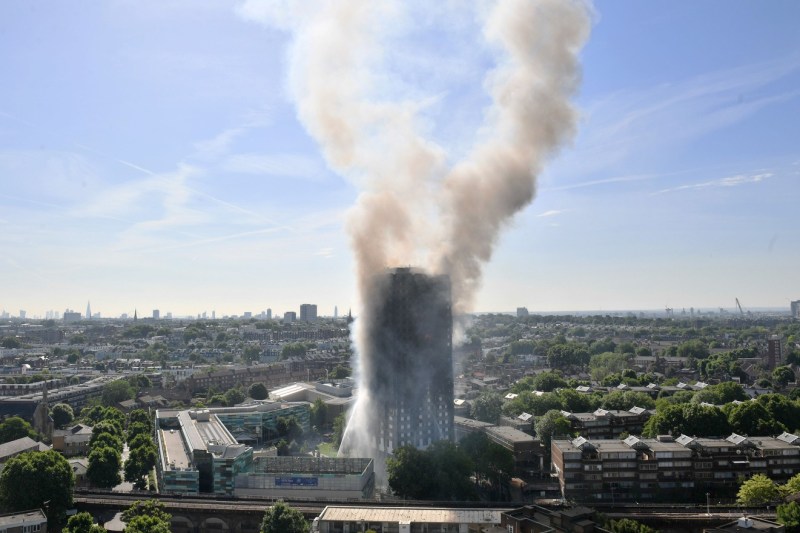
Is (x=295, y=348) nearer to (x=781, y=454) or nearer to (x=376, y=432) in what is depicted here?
(x=376, y=432)

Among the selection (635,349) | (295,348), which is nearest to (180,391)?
(295,348)

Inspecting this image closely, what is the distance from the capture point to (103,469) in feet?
166

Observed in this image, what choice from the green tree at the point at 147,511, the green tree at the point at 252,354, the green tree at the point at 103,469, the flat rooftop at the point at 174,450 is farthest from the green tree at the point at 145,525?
the green tree at the point at 252,354

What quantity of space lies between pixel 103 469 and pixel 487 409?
3873cm

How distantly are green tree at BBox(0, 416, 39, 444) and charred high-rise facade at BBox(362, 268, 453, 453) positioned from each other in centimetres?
3448

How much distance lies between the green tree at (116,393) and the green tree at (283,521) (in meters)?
64.5

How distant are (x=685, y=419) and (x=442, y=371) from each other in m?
21.5

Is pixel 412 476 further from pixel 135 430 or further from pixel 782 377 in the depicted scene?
pixel 782 377

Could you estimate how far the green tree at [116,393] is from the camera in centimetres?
9156

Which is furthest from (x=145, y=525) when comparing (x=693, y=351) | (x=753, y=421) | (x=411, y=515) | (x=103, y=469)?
(x=693, y=351)

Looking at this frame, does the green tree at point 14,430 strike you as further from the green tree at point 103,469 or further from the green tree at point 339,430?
the green tree at point 339,430

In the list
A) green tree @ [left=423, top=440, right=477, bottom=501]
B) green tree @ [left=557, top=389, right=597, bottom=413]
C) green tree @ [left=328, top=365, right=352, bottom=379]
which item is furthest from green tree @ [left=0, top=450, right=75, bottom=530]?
green tree @ [left=328, top=365, right=352, bottom=379]

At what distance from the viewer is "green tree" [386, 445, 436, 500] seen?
44000mm

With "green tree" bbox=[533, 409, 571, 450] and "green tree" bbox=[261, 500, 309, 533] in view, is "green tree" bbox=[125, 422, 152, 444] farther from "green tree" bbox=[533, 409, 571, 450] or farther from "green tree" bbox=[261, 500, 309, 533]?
"green tree" bbox=[533, 409, 571, 450]
